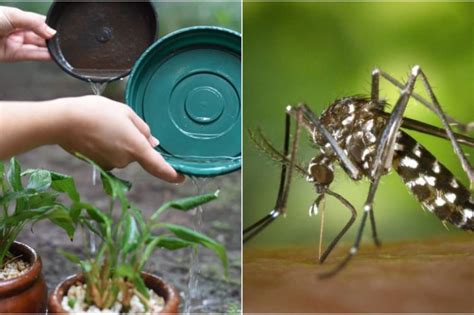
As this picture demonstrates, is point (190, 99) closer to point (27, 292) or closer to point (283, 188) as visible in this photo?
point (283, 188)

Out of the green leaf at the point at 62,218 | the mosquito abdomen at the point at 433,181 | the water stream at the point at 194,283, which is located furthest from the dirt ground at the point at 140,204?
the mosquito abdomen at the point at 433,181

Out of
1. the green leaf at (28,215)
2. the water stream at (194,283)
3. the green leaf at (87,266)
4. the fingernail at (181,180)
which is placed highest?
the fingernail at (181,180)

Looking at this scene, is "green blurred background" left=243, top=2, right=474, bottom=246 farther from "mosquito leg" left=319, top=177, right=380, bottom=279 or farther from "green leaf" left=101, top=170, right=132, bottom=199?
"green leaf" left=101, top=170, right=132, bottom=199

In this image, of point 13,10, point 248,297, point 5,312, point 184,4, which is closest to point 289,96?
point 184,4

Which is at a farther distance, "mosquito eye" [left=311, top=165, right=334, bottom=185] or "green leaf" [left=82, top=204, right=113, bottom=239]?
"mosquito eye" [left=311, top=165, right=334, bottom=185]

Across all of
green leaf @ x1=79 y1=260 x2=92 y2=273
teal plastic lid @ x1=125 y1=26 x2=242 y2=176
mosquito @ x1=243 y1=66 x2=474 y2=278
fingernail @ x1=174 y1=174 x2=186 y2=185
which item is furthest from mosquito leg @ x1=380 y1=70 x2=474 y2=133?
green leaf @ x1=79 y1=260 x2=92 y2=273

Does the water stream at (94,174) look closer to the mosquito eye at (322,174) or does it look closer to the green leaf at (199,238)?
the green leaf at (199,238)

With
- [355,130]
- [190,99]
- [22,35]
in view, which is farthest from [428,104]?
[22,35]
